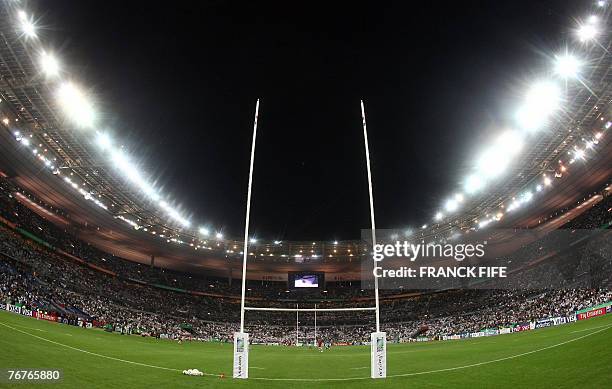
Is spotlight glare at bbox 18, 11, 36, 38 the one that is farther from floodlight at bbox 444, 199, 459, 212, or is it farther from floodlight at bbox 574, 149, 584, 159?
floodlight at bbox 444, 199, 459, 212

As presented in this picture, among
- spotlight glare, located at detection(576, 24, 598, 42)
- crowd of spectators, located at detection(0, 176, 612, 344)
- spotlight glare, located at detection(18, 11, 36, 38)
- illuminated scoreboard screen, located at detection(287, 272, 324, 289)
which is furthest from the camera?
illuminated scoreboard screen, located at detection(287, 272, 324, 289)

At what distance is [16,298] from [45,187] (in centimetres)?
1623

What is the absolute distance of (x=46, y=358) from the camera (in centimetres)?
1589

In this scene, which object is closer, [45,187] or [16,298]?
[16,298]

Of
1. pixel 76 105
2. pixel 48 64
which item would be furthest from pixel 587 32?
pixel 76 105

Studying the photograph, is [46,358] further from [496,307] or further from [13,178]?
[496,307]

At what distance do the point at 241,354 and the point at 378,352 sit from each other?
12.5 ft

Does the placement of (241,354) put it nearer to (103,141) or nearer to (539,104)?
(539,104)

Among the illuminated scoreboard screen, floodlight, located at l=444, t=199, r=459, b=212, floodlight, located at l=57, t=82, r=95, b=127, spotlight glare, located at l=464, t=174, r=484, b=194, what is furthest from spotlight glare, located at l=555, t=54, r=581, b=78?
the illuminated scoreboard screen

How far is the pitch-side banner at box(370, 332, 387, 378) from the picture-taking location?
12.0 metres

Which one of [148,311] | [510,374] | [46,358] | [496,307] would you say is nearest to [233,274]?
[148,311]

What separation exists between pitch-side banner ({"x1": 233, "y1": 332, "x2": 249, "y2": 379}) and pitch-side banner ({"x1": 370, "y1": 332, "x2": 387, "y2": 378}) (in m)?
3.50

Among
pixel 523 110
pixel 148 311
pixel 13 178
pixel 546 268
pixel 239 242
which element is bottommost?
pixel 148 311

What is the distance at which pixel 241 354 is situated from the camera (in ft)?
40.5
